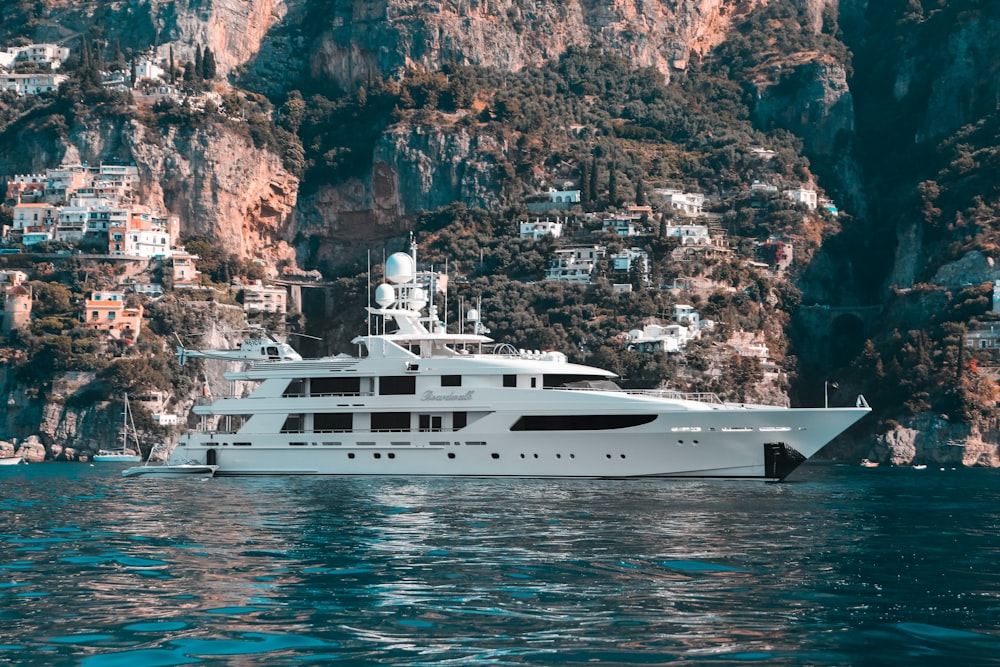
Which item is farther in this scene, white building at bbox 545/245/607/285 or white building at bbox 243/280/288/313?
white building at bbox 243/280/288/313

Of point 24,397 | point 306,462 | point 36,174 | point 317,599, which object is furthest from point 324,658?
point 36,174

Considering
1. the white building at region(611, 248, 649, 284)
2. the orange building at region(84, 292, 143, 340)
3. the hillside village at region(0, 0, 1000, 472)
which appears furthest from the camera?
the white building at region(611, 248, 649, 284)

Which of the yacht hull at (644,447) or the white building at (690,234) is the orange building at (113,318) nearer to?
the white building at (690,234)

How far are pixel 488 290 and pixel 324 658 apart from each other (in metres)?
81.3

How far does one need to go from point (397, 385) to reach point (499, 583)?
26.1 metres

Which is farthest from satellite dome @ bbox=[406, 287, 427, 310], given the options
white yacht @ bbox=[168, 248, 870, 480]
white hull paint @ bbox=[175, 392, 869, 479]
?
white hull paint @ bbox=[175, 392, 869, 479]

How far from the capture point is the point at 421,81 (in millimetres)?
113500

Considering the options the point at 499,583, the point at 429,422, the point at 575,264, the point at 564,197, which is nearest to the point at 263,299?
the point at 575,264

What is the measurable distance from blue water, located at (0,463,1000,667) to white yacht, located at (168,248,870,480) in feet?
29.3

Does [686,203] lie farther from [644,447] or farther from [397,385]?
[644,447]

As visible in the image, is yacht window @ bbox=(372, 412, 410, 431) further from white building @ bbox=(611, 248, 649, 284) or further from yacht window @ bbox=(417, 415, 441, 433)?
white building @ bbox=(611, 248, 649, 284)

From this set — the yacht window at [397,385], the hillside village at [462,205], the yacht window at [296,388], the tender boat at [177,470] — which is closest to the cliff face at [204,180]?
the hillside village at [462,205]

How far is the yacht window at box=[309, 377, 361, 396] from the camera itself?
148 ft

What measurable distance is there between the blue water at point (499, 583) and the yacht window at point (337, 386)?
1266cm
